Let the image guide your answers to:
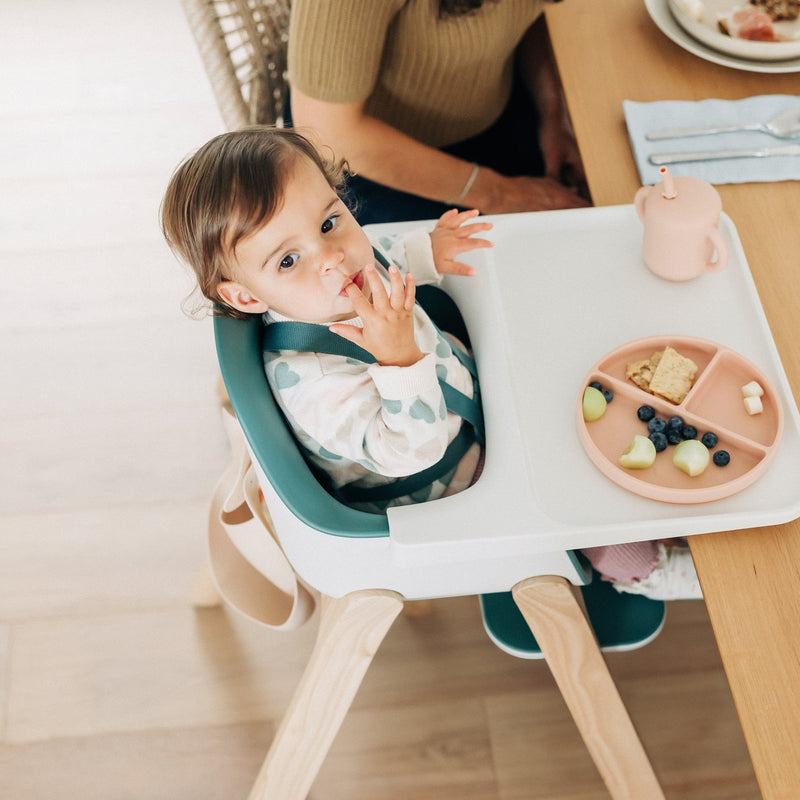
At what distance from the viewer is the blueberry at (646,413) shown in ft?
2.81

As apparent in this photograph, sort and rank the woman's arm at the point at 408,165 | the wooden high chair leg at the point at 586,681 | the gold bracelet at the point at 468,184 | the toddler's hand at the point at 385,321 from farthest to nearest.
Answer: the gold bracelet at the point at 468,184 → the woman's arm at the point at 408,165 → the wooden high chair leg at the point at 586,681 → the toddler's hand at the point at 385,321

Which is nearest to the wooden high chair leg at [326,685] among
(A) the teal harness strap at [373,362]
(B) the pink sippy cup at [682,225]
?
(A) the teal harness strap at [373,362]

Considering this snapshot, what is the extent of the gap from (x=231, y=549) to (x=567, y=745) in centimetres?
64

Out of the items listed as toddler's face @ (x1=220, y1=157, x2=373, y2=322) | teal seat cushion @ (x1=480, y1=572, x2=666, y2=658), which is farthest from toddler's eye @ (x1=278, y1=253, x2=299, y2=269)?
teal seat cushion @ (x1=480, y1=572, x2=666, y2=658)

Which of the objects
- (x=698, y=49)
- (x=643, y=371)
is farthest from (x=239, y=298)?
(x=698, y=49)

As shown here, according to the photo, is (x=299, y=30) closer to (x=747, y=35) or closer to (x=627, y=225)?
(x=627, y=225)

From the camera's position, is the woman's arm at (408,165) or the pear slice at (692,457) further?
the woman's arm at (408,165)

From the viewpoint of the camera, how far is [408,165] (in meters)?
1.29

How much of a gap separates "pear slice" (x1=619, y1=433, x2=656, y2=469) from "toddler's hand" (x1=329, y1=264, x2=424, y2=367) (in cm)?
23

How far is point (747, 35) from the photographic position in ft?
3.92

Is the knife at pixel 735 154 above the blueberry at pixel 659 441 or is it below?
above

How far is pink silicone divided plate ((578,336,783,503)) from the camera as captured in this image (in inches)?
32.3

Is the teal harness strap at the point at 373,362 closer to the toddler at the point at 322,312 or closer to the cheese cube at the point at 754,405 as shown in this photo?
the toddler at the point at 322,312

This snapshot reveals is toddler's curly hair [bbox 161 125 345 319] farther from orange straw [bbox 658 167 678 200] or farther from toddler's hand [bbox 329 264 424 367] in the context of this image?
orange straw [bbox 658 167 678 200]
